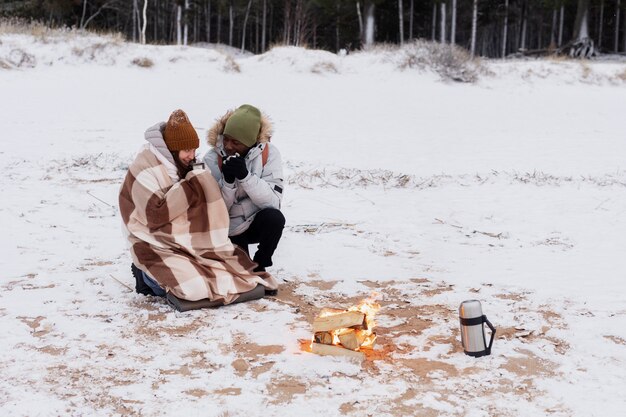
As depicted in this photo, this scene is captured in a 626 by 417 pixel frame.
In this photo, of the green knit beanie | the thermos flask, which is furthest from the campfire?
the green knit beanie

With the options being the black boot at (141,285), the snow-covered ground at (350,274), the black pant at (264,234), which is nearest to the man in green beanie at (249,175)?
the black pant at (264,234)

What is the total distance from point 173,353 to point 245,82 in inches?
527

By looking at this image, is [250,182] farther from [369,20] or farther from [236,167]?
[369,20]

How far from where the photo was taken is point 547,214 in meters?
6.73

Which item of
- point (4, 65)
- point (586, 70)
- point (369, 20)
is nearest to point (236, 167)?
point (4, 65)

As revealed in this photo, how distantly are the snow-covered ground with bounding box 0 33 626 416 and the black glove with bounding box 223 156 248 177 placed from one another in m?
0.87

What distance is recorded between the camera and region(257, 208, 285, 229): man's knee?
4.50 meters

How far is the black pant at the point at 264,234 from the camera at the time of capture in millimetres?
4512

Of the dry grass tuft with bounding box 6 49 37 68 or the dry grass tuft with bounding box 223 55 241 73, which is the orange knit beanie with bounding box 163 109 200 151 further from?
the dry grass tuft with bounding box 223 55 241 73

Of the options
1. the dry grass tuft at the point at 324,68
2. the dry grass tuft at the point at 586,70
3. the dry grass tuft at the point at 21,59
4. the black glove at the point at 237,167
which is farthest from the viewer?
the dry grass tuft at the point at 586,70

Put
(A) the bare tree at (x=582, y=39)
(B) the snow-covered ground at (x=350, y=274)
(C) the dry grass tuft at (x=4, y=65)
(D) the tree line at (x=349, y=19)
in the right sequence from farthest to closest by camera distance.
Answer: (D) the tree line at (x=349, y=19) → (A) the bare tree at (x=582, y=39) → (C) the dry grass tuft at (x=4, y=65) → (B) the snow-covered ground at (x=350, y=274)

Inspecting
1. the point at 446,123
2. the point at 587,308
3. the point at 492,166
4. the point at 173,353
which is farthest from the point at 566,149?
the point at 173,353

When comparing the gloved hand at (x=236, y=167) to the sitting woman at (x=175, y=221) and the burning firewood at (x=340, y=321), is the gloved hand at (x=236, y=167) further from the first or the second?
the burning firewood at (x=340, y=321)

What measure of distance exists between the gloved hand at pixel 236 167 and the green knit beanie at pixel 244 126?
0.47 ft
